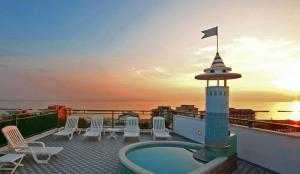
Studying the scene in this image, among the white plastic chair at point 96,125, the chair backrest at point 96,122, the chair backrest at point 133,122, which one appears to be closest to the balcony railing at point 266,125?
the chair backrest at point 133,122

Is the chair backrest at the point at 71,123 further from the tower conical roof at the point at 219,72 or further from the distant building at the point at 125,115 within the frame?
the tower conical roof at the point at 219,72

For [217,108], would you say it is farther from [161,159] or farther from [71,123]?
[71,123]

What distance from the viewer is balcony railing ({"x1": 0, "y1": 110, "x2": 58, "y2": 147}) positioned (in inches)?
325

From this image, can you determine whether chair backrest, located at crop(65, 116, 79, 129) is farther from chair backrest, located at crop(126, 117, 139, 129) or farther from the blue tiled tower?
the blue tiled tower

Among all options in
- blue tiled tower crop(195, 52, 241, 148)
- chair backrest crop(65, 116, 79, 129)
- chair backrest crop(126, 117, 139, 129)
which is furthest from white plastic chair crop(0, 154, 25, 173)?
chair backrest crop(126, 117, 139, 129)

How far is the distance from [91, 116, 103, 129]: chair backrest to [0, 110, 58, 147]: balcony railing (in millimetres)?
1974

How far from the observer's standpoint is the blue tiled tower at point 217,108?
6441 mm

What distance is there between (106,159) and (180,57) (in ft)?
24.3

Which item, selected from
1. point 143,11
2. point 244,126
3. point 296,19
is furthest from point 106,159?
point 296,19

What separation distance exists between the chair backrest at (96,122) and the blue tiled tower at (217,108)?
223 inches

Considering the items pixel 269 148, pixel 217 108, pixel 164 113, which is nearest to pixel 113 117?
Answer: pixel 164 113

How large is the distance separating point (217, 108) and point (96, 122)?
6088 mm

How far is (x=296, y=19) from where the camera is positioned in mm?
7965

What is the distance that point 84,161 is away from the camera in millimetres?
6863
